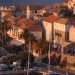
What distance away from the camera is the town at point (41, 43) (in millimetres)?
43562

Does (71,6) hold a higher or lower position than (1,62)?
higher

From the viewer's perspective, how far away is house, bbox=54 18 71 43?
169 feet

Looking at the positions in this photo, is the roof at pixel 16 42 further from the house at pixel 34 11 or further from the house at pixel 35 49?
the house at pixel 34 11

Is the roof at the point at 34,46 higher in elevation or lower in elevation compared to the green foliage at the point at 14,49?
higher

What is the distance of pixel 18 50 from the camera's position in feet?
168

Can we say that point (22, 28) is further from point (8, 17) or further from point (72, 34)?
point (8, 17)

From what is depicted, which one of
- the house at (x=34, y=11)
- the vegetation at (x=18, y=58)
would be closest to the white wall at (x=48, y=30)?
the vegetation at (x=18, y=58)

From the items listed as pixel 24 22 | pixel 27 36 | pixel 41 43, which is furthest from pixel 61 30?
pixel 24 22

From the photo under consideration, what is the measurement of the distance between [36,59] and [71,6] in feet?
69.8

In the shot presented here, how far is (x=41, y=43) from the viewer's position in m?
49.1

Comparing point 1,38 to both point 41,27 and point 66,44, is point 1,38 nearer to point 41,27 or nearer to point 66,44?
point 41,27

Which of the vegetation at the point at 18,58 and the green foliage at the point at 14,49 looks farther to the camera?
the green foliage at the point at 14,49

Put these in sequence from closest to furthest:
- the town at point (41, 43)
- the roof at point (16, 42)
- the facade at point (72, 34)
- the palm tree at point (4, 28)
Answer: the town at point (41, 43) < the facade at point (72, 34) < the roof at point (16, 42) < the palm tree at point (4, 28)

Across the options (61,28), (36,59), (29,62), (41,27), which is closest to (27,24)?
(41,27)
